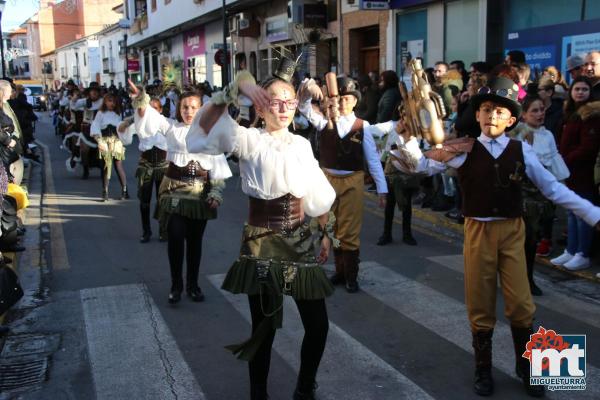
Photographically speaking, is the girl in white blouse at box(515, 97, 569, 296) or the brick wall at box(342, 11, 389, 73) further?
the brick wall at box(342, 11, 389, 73)

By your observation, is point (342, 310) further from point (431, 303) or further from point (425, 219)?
point (425, 219)

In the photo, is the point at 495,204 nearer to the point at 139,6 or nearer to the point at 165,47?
the point at 165,47

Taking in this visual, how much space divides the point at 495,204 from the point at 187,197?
9.29ft

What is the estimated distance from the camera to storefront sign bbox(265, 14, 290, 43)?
22.1m

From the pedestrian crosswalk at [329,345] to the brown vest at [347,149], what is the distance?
122cm

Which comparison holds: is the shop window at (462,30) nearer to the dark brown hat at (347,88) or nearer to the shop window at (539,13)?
the shop window at (539,13)

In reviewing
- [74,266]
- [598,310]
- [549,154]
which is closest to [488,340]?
[598,310]

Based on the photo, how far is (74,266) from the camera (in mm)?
7062

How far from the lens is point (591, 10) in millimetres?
10992

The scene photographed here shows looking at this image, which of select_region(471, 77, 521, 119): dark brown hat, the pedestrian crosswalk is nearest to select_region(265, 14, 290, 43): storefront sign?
the pedestrian crosswalk

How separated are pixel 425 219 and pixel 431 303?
3.83m

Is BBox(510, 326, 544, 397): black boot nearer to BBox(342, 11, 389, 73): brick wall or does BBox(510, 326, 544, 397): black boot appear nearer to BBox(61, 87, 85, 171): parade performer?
BBox(61, 87, 85, 171): parade performer

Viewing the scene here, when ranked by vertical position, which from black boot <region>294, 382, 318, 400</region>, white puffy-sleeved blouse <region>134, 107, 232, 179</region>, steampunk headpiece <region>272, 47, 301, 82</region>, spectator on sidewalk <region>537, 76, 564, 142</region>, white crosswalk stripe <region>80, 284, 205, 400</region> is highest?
steampunk headpiece <region>272, 47, 301, 82</region>

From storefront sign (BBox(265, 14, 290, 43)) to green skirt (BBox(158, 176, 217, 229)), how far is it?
16.7m
